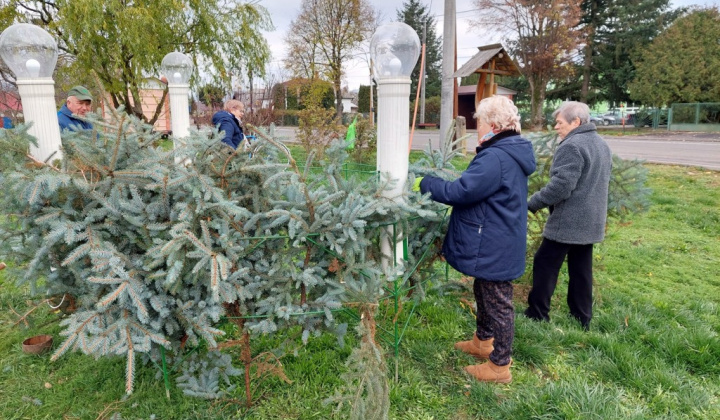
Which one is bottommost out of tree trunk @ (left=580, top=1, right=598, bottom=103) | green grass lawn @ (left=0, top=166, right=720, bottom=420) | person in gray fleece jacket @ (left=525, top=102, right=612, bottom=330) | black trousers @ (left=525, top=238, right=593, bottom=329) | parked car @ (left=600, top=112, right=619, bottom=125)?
green grass lawn @ (left=0, top=166, right=720, bottom=420)

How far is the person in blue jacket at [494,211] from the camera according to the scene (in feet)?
7.95

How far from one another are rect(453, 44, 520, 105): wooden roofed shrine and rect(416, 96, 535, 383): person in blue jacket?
7158mm

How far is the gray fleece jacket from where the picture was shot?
3086mm

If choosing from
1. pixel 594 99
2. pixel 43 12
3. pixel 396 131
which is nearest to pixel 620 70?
pixel 594 99

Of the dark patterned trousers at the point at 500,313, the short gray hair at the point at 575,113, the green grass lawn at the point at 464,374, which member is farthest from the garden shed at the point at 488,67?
the dark patterned trousers at the point at 500,313

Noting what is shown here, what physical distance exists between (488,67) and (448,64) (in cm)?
128

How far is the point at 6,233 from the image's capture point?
223 centimetres

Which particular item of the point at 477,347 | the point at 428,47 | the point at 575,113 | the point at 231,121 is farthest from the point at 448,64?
the point at 428,47

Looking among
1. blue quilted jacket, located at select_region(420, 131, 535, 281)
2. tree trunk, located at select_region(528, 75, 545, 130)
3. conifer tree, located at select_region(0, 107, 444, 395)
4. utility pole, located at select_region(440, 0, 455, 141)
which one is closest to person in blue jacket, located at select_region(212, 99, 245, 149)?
conifer tree, located at select_region(0, 107, 444, 395)

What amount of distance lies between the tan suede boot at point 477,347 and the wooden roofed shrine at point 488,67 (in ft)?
23.7

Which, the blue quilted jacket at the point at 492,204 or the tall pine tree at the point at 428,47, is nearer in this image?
the blue quilted jacket at the point at 492,204

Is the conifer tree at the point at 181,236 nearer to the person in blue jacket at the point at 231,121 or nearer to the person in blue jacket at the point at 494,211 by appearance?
the person in blue jacket at the point at 494,211

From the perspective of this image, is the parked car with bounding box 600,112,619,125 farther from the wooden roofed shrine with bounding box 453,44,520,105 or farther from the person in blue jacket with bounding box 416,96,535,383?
the person in blue jacket with bounding box 416,96,535,383

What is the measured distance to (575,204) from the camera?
3.18m
